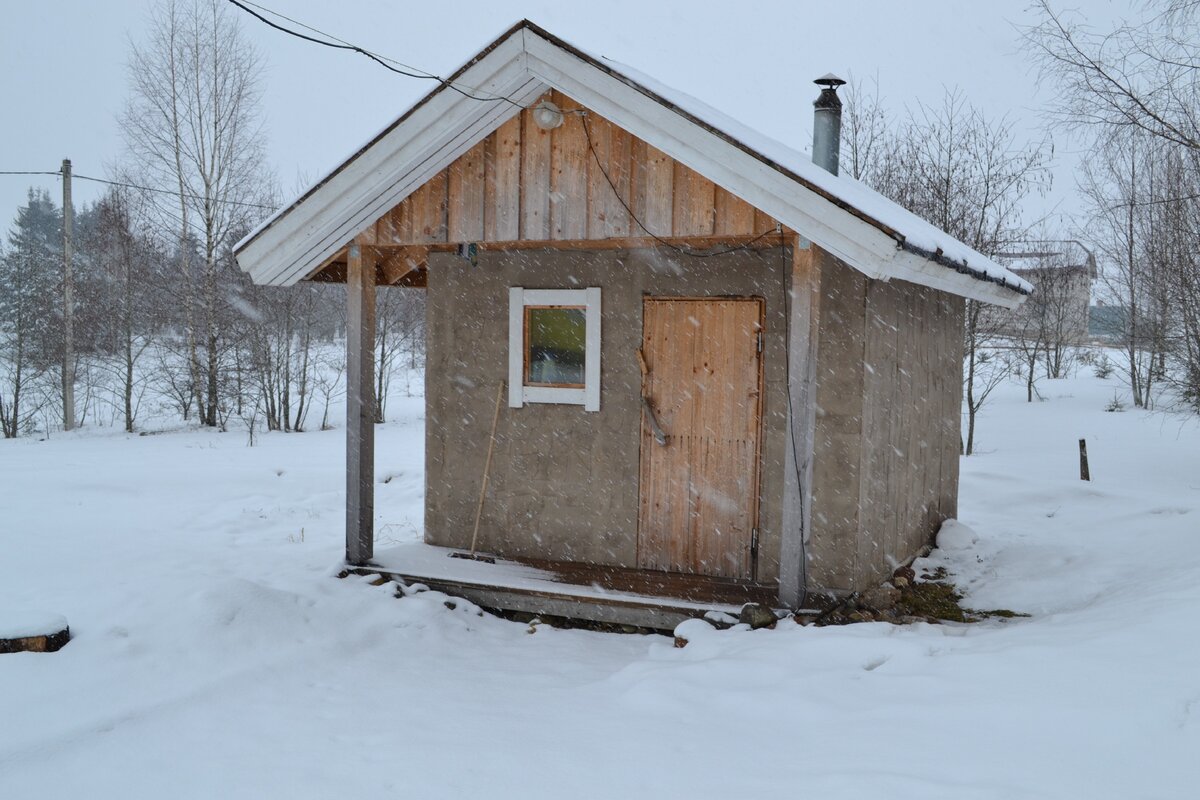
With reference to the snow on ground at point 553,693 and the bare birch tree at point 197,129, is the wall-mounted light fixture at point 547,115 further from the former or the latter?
the bare birch tree at point 197,129

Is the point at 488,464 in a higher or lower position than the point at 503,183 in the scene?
lower

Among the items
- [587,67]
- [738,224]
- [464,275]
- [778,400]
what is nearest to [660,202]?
[738,224]

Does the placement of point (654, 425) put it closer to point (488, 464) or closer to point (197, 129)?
point (488, 464)

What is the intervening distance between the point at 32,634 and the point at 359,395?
9.44 ft

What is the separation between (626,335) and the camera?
730 cm

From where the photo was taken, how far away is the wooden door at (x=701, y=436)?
7023 millimetres

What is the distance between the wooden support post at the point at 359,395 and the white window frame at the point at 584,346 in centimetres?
119

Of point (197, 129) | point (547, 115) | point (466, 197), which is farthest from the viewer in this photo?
point (197, 129)

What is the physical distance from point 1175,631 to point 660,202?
391cm

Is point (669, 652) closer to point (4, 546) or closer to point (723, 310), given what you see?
point (723, 310)

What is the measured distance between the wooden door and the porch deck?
0.27m

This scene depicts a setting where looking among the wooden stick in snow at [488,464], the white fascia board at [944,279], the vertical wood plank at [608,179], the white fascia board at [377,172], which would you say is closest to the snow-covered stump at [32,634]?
the white fascia board at [377,172]

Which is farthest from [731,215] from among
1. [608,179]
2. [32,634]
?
[32,634]

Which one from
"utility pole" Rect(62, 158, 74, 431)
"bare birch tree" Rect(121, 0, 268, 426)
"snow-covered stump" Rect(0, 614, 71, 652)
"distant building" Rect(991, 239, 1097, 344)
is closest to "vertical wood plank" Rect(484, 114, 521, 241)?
"snow-covered stump" Rect(0, 614, 71, 652)
